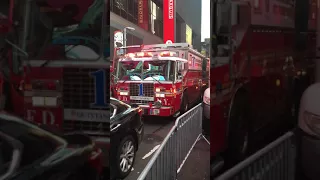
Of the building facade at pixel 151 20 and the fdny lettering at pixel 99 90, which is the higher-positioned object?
the building facade at pixel 151 20

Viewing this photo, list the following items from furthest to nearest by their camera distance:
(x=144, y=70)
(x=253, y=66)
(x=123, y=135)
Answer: (x=144, y=70)
(x=123, y=135)
(x=253, y=66)

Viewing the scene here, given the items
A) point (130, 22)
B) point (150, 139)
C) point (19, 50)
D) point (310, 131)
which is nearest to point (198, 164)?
point (150, 139)

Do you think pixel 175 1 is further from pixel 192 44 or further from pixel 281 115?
pixel 281 115

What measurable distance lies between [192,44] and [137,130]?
0.45 meters

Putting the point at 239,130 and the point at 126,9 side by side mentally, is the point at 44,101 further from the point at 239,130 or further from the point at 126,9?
the point at 239,130

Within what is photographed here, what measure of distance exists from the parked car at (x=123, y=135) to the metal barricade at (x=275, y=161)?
0.45 metres

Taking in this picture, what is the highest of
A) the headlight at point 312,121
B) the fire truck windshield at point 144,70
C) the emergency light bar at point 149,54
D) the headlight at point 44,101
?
the emergency light bar at point 149,54

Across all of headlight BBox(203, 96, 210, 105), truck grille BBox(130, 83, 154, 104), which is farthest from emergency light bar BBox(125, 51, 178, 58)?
headlight BBox(203, 96, 210, 105)

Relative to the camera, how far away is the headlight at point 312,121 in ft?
3.43

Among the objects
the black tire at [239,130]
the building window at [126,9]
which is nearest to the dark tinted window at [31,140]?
the building window at [126,9]

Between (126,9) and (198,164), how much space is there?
2.43ft

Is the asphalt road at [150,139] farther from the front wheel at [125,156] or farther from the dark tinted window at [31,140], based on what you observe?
the dark tinted window at [31,140]

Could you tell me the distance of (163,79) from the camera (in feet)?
4.09

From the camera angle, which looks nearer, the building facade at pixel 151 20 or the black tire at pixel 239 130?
the black tire at pixel 239 130
